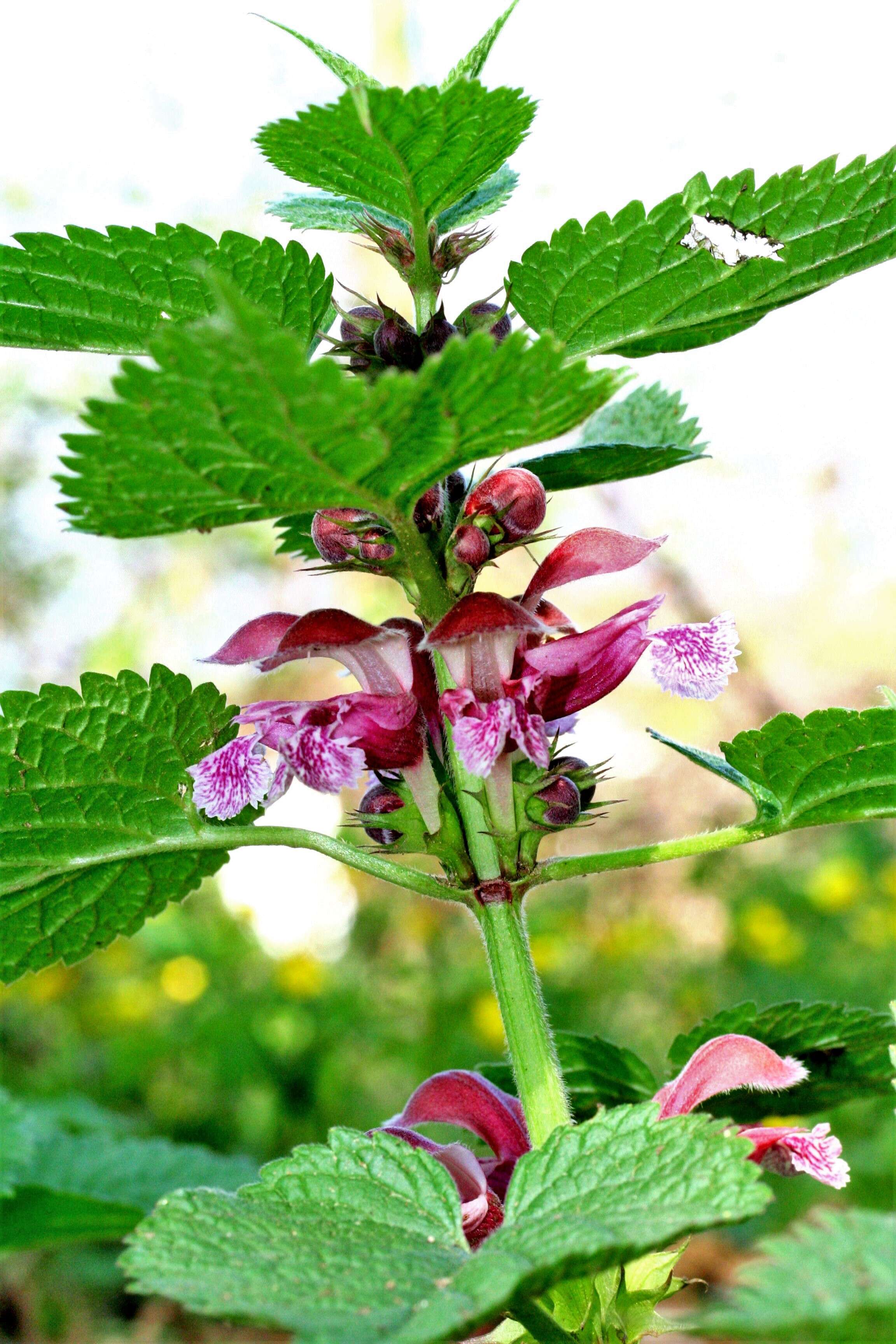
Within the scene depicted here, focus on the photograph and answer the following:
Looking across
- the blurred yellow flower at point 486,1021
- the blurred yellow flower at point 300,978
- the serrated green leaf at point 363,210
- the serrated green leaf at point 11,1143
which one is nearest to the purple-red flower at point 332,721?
the serrated green leaf at point 363,210

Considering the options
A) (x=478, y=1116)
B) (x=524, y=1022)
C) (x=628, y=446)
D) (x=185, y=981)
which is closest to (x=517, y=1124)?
(x=478, y=1116)

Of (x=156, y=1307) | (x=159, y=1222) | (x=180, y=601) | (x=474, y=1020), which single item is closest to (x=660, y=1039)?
(x=474, y=1020)

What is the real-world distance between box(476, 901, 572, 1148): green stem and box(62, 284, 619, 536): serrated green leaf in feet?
Result: 0.93

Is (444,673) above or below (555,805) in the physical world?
above

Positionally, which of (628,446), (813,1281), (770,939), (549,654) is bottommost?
(813,1281)

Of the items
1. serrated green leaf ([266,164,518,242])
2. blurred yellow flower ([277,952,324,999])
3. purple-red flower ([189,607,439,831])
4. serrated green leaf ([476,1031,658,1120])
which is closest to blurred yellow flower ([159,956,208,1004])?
blurred yellow flower ([277,952,324,999])

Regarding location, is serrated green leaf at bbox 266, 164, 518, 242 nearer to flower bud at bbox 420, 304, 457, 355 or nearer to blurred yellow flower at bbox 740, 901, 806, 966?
flower bud at bbox 420, 304, 457, 355

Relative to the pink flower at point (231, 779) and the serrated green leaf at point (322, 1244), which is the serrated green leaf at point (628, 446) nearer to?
the pink flower at point (231, 779)

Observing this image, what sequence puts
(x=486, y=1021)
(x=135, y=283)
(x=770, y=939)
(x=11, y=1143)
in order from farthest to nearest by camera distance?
(x=770, y=939)
(x=486, y=1021)
(x=11, y=1143)
(x=135, y=283)

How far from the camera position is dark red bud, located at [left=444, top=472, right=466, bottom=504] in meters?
0.77

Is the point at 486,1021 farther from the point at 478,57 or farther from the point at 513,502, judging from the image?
the point at 478,57

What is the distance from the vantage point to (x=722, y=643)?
80cm

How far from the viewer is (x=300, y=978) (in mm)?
3182

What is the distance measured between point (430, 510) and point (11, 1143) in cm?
72
